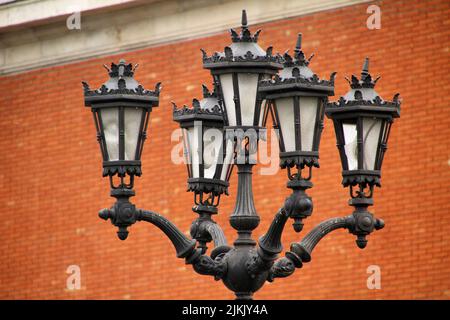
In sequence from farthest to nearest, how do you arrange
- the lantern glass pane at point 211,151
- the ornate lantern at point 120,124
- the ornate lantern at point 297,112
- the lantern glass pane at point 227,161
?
the lantern glass pane at point 211,151, the lantern glass pane at point 227,161, the ornate lantern at point 120,124, the ornate lantern at point 297,112

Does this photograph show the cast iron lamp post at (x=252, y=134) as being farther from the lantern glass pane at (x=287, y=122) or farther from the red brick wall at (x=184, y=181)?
the red brick wall at (x=184, y=181)

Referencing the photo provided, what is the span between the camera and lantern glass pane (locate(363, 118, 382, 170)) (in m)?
10.1

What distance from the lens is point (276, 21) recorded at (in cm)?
1772

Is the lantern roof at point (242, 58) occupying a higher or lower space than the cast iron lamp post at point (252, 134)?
higher

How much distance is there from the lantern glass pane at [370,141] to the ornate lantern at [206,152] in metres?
1.04

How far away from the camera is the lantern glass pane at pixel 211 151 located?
10.8 meters

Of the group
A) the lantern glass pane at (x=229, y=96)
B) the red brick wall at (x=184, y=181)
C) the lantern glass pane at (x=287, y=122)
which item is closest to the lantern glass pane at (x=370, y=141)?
the lantern glass pane at (x=287, y=122)

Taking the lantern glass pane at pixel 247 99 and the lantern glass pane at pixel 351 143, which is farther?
the lantern glass pane at pixel 351 143

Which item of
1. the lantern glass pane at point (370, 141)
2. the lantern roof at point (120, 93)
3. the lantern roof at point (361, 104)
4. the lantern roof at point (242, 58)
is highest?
the lantern roof at point (242, 58)

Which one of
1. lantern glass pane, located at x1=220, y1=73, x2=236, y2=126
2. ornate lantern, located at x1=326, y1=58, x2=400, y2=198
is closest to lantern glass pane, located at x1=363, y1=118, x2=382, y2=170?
ornate lantern, located at x1=326, y1=58, x2=400, y2=198

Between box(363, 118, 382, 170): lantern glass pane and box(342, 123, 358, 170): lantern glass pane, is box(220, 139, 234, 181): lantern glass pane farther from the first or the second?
box(363, 118, 382, 170): lantern glass pane

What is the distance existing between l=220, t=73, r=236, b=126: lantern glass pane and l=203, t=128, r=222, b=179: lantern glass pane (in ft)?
2.59

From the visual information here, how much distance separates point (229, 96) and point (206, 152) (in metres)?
0.93
